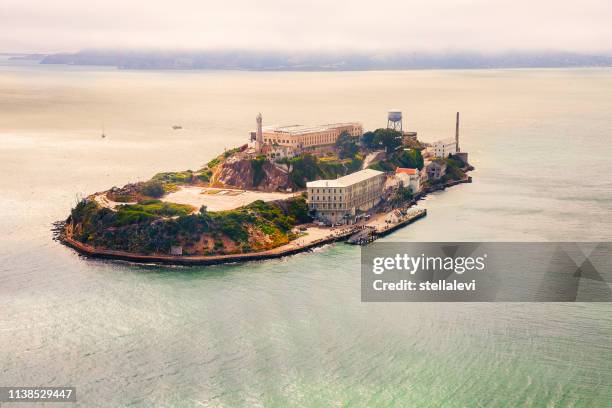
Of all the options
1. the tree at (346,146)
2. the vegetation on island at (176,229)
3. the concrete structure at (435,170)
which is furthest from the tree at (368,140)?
the vegetation on island at (176,229)

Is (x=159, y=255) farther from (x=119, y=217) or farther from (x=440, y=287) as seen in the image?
(x=440, y=287)

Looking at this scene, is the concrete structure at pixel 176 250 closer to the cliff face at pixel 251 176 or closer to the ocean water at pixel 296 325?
the ocean water at pixel 296 325

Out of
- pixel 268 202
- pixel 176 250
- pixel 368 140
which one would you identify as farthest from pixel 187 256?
pixel 368 140

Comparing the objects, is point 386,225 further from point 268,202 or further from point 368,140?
point 368,140

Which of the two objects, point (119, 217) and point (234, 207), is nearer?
point (119, 217)

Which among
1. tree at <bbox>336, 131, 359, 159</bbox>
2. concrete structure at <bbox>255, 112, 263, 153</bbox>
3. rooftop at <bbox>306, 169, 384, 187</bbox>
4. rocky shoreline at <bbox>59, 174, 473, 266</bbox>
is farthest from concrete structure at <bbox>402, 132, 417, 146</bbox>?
rocky shoreline at <bbox>59, 174, 473, 266</bbox>

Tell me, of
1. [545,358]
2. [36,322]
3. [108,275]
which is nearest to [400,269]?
[545,358]
